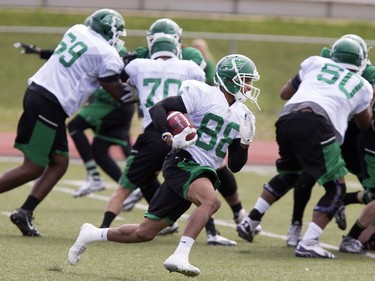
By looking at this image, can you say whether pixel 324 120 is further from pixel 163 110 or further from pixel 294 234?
pixel 163 110

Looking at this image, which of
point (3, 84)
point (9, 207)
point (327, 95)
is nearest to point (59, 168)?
point (9, 207)

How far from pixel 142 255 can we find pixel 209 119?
1.40 m

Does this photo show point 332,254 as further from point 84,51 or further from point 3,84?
point 3,84

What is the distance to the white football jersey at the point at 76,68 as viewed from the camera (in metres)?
8.57

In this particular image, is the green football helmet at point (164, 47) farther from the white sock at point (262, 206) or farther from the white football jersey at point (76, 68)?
the white sock at point (262, 206)

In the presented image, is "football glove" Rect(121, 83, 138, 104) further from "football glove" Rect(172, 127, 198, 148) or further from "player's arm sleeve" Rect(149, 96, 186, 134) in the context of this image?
"football glove" Rect(172, 127, 198, 148)

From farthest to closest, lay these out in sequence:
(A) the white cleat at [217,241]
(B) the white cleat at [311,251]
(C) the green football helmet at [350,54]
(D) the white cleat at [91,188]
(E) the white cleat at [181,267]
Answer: (D) the white cleat at [91,188], (A) the white cleat at [217,241], (C) the green football helmet at [350,54], (B) the white cleat at [311,251], (E) the white cleat at [181,267]

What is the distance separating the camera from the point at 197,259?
777 cm

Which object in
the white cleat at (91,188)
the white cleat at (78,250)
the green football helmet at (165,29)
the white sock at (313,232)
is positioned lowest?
the white cleat at (91,188)

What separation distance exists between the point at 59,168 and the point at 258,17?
702 inches

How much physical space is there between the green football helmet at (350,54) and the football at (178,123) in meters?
2.16

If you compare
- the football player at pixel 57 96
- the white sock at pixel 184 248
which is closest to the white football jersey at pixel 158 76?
the football player at pixel 57 96

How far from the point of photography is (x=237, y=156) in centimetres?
700

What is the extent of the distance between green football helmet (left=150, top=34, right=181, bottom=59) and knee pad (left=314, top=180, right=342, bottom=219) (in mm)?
1649
